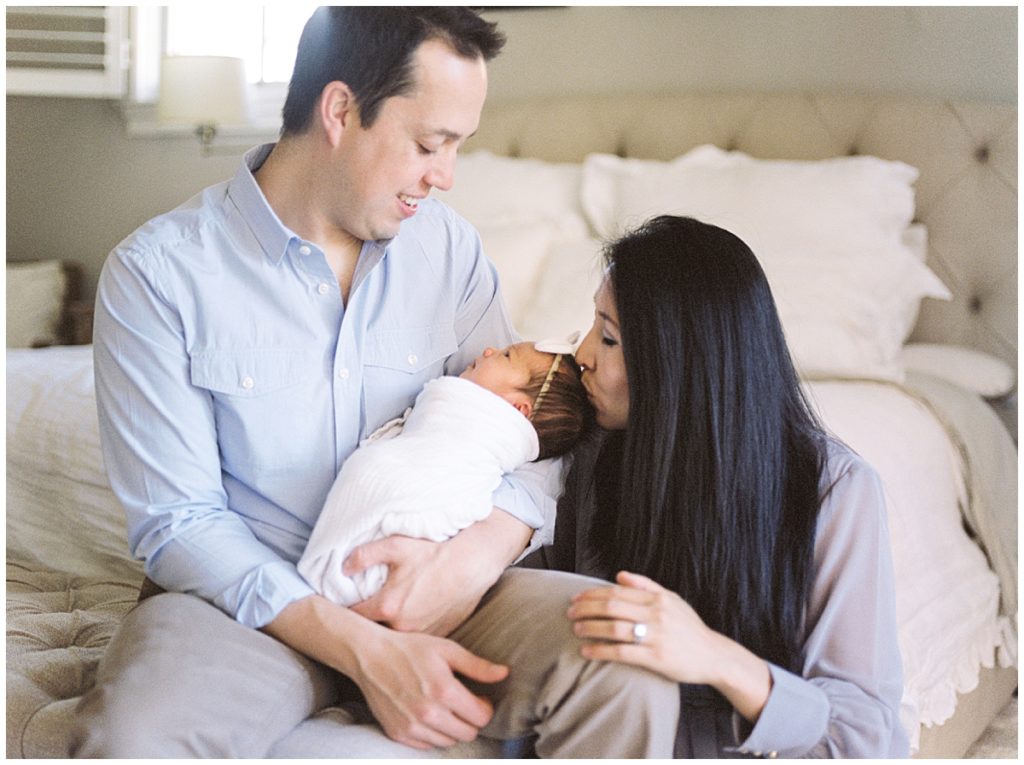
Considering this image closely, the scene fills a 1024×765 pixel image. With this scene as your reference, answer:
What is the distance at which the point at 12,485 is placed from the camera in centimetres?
184

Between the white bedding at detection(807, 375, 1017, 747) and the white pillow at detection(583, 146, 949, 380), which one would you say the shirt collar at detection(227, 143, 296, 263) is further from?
the white pillow at detection(583, 146, 949, 380)

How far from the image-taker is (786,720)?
3.28 feet

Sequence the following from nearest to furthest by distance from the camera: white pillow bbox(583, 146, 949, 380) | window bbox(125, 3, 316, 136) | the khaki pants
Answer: the khaki pants → white pillow bbox(583, 146, 949, 380) → window bbox(125, 3, 316, 136)

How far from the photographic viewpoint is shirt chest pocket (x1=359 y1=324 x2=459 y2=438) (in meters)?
1.26

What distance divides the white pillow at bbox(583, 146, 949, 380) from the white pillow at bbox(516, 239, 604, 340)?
0.54 ft

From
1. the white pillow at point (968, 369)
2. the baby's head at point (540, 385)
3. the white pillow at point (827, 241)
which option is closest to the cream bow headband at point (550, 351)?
the baby's head at point (540, 385)

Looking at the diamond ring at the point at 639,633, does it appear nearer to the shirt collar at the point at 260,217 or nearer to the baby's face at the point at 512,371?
the baby's face at the point at 512,371

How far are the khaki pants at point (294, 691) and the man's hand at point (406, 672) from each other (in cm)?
2

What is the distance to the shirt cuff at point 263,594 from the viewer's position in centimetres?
108

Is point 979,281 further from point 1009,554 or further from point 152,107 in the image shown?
point 152,107

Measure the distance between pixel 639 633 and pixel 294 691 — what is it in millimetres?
332

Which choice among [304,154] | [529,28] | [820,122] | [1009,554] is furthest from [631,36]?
[304,154]

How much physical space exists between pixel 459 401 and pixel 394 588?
0.70 feet

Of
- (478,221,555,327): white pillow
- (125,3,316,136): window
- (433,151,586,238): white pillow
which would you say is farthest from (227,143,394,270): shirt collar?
(125,3,316,136): window
